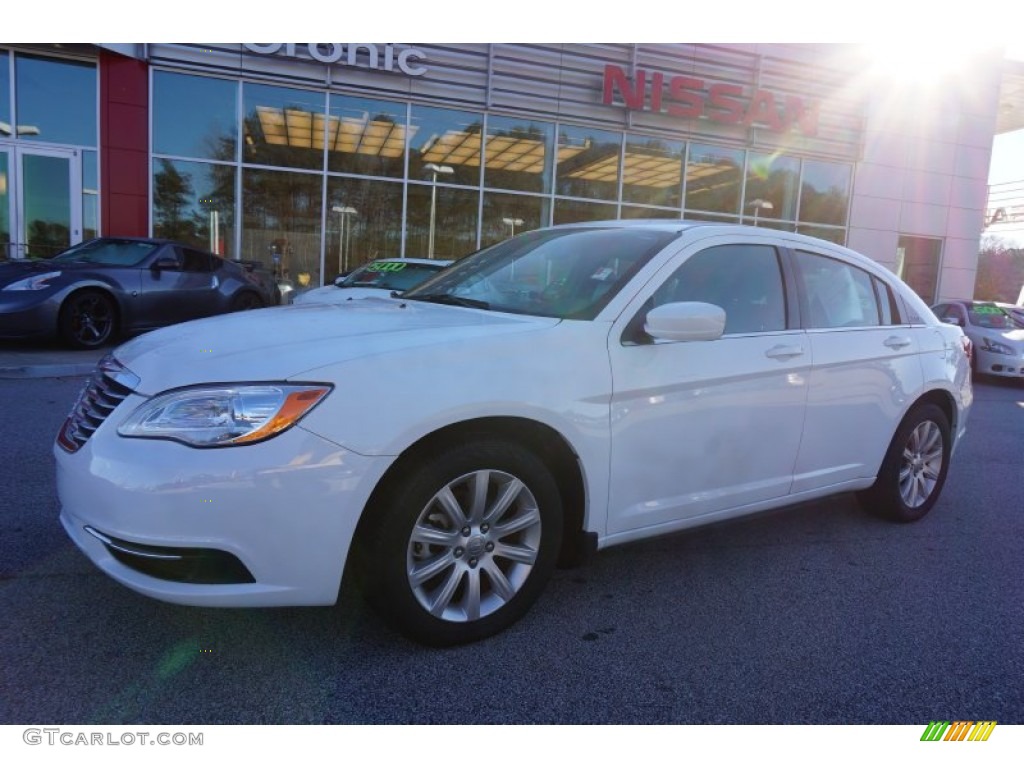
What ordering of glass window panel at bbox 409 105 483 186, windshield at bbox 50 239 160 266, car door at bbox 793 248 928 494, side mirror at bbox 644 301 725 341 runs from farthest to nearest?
glass window panel at bbox 409 105 483 186 → windshield at bbox 50 239 160 266 → car door at bbox 793 248 928 494 → side mirror at bbox 644 301 725 341

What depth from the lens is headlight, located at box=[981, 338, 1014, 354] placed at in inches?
463

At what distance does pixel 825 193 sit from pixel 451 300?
17556mm

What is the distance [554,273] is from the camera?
340 cm

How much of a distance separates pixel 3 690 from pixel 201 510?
850 millimetres

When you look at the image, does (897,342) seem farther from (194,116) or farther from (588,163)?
(194,116)

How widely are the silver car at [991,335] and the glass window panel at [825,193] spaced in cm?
579

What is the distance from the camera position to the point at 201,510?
223 centimetres

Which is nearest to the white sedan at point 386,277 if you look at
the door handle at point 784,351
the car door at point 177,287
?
the car door at point 177,287

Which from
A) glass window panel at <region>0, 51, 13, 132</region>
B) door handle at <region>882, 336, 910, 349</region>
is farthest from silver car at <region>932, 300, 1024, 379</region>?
glass window panel at <region>0, 51, 13, 132</region>

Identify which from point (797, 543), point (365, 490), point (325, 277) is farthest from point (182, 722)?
point (325, 277)

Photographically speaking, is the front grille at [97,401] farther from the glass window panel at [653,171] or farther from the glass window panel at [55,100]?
the glass window panel at [653,171]

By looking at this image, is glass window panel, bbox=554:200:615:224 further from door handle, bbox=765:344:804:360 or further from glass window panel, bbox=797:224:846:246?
door handle, bbox=765:344:804:360

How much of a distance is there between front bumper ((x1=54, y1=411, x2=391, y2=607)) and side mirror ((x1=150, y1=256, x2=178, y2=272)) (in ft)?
28.0

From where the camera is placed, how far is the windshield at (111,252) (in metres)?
9.80
